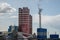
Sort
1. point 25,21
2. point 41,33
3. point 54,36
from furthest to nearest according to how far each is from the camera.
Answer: point 25,21
point 41,33
point 54,36

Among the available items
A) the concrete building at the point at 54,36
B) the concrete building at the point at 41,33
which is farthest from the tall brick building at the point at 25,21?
the concrete building at the point at 54,36

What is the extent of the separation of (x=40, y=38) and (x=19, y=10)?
1806 millimetres

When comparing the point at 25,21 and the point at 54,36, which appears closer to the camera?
the point at 54,36

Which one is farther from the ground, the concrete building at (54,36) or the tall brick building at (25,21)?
the tall brick building at (25,21)

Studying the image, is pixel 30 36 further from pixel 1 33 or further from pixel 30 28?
pixel 1 33

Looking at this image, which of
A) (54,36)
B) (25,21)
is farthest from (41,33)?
(25,21)

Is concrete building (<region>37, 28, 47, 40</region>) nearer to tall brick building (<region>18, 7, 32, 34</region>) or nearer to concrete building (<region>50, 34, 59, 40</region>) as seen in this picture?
concrete building (<region>50, 34, 59, 40</region>)

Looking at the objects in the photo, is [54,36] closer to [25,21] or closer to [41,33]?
[41,33]

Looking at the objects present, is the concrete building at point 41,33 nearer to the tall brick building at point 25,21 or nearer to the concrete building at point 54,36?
the concrete building at point 54,36

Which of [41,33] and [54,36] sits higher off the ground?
[41,33]

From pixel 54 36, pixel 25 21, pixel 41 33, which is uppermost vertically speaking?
pixel 25 21

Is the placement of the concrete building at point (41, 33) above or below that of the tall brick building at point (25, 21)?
below

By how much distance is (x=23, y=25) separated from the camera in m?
7.66

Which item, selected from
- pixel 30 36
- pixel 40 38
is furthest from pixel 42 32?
pixel 30 36
